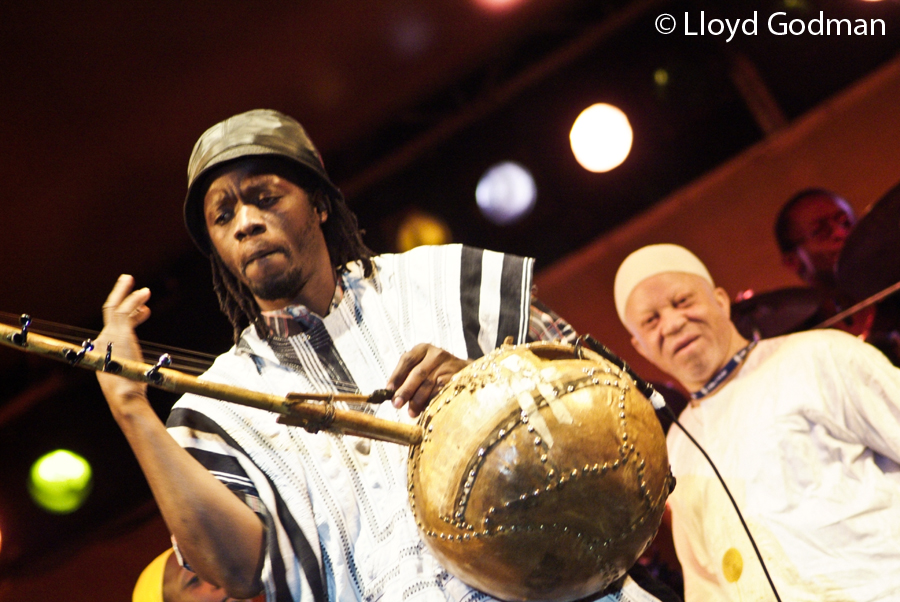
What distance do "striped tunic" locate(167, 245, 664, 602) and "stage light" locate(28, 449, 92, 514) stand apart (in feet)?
8.77

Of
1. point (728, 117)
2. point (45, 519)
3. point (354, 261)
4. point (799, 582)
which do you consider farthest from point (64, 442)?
point (728, 117)

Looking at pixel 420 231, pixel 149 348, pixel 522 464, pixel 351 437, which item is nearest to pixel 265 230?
pixel 351 437

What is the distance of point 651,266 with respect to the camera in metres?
4.22

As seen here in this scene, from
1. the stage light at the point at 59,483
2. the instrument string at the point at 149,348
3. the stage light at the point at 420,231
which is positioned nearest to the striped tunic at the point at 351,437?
the instrument string at the point at 149,348

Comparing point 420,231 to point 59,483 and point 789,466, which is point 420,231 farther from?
point 789,466

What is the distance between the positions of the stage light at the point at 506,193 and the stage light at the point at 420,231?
A: 0.96 feet

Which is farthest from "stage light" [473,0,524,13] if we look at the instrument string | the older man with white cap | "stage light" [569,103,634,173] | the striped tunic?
the striped tunic

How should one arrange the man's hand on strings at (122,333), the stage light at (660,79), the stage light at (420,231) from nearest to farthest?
the man's hand on strings at (122,333) < the stage light at (420,231) < the stage light at (660,79)

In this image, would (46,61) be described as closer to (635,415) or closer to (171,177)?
(171,177)

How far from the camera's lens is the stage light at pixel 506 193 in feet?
16.8

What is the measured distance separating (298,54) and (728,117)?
276 cm

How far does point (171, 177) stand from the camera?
14.4ft

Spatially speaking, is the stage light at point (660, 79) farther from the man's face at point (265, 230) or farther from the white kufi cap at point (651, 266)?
the man's face at point (265, 230)

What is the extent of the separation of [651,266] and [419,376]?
2.65 m
